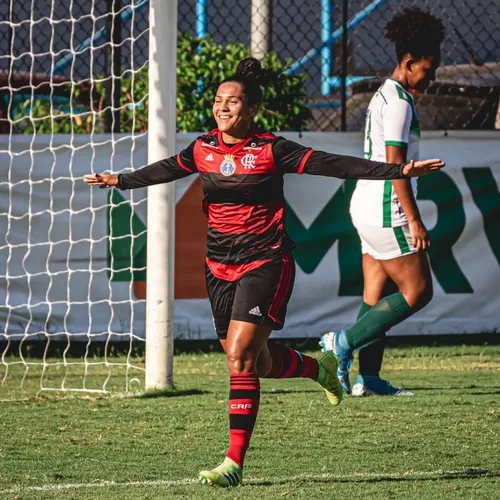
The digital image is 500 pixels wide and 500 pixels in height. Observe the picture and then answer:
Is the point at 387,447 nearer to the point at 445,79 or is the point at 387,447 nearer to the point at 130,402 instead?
the point at 130,402

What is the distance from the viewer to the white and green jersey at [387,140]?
6.66 meters

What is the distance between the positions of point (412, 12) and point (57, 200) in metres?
3.79

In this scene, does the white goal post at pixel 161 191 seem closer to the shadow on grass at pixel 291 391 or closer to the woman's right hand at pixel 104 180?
the shadow on grass at pixel 291 391

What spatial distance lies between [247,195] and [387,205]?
1897 mm

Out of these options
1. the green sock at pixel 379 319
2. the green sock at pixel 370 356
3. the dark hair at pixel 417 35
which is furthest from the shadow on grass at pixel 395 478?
the dark hair at pixel 417 35

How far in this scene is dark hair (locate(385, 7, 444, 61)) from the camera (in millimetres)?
6863

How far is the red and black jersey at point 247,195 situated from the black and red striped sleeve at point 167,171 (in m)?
0.09

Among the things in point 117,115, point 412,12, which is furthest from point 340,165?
point 117,115

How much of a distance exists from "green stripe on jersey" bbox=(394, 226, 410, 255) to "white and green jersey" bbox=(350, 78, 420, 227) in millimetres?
36

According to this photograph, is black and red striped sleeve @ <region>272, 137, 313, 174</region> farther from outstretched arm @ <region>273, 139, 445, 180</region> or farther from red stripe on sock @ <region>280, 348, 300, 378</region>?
red stripe on sock @ <region>280, 348, 300, 378</region>

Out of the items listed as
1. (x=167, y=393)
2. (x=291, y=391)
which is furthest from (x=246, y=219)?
(x=291, y=391)

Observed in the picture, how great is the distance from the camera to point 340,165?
16.0 ft

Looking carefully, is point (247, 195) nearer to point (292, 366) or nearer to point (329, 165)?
point (329, 165)

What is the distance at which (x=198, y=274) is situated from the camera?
9594 millimetres
